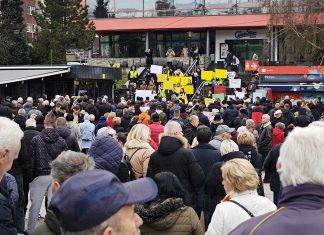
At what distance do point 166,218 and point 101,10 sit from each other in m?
50.3

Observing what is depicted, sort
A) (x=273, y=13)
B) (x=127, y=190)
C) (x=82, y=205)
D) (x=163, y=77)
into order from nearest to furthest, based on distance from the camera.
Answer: (x=82, y=205)
(x=127, y=190)
(x=163, y=77)
(x=273, y=13)

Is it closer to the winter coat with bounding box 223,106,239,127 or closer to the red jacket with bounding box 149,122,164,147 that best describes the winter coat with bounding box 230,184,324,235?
the red jacket with bounding box 149,122,164,147

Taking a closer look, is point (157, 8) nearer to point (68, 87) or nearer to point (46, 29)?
point (46, 29)

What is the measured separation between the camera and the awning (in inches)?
1062

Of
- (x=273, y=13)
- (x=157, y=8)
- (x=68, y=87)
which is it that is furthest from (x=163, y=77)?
A: (x=157, y=8)

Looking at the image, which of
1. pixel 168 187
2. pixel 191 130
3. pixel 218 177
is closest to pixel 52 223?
pixel 168 187

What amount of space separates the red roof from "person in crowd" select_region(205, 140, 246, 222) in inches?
1666

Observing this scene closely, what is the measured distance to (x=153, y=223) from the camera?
4680mm

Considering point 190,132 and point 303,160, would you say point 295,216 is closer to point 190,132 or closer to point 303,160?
point 303,160

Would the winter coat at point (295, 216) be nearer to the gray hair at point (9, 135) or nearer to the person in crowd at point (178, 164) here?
the gray hair at point (9, 135)

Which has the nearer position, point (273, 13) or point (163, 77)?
point (163, 77)

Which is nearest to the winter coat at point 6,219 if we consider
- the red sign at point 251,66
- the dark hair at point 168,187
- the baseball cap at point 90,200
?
the dark hair at point 168,187

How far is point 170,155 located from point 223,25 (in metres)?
43.8

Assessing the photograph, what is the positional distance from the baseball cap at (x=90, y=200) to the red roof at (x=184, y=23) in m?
47.0
